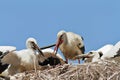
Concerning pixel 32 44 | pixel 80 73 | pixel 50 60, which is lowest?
pixel 80 73

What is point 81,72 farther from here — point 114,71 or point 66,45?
point 66,45

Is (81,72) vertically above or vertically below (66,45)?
below

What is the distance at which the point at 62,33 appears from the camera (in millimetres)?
14188

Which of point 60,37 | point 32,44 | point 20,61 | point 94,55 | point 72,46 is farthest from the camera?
point 72,46

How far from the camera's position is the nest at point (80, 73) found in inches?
438

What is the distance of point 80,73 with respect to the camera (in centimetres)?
1124

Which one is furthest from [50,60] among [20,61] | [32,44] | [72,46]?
[72,46]

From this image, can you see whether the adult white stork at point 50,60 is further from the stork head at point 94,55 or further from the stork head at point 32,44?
the stork head at point 94,55

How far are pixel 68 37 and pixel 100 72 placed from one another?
11.0ft

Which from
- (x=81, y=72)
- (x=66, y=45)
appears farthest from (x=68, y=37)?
(x=81, y=72)

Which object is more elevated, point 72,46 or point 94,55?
point 72,46

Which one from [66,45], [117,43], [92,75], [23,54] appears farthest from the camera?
[66,45]

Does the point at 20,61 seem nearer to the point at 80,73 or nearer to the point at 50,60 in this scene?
the point at 50,60

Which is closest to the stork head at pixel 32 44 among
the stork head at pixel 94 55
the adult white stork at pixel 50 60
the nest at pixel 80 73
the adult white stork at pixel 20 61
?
the adult white stork at pixel 50 60
